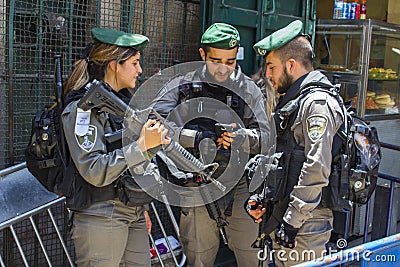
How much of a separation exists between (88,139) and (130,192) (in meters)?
0.34

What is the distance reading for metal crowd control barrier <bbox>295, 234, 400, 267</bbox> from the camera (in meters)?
1.91

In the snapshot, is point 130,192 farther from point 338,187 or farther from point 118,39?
point 338,187

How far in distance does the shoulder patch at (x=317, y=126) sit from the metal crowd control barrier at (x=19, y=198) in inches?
61.8

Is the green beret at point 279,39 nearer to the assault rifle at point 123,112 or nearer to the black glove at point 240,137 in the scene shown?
the black glove at point 240,137

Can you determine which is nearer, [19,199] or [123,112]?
[123,112]

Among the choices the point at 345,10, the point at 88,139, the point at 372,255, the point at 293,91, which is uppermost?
the point at 345,10

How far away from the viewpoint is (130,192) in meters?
2.50

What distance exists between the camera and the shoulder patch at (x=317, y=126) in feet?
8.00

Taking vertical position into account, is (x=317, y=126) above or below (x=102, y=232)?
above

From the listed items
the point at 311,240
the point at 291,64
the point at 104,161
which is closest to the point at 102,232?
the point at 104,161

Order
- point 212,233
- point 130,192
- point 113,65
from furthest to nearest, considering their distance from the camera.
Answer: point 212,233 < point 113,65 < point 130,192

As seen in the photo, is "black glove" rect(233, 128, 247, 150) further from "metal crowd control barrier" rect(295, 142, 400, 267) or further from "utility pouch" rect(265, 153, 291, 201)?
"metal crowd control barrier" rect(295, 142, 400, 267)

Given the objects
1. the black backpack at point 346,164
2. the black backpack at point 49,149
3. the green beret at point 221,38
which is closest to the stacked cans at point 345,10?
the green beret at point 221,38

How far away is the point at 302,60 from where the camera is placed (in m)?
2.81
